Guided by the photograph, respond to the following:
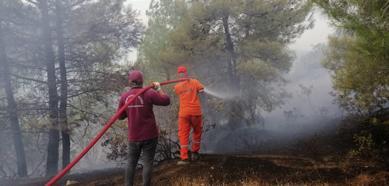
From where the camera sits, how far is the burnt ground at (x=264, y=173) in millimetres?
5770

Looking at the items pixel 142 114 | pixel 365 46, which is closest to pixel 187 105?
pixel 142 114

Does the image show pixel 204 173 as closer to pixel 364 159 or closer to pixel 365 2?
pixel 364 159

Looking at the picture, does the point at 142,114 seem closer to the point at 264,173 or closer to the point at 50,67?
the point at 264,173

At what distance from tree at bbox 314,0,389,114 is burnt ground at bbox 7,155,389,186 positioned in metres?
2.13

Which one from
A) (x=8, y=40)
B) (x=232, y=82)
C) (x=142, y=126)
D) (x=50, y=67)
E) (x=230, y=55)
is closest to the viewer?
(x=142, y=126)

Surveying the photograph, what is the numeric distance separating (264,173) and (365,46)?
2.93 metres

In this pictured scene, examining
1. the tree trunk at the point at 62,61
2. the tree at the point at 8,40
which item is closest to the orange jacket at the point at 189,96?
the tree trunk at the point at 62,61

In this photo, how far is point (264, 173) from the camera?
6559mm

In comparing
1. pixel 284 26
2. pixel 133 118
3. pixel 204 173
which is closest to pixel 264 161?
pixel 204 173

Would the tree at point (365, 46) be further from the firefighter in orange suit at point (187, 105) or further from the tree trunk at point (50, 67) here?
the tree trunk at point (50, 67)

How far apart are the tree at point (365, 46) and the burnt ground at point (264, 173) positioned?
2131 millimetres

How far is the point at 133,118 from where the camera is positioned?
5.29 metres

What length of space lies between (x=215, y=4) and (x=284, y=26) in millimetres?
3432

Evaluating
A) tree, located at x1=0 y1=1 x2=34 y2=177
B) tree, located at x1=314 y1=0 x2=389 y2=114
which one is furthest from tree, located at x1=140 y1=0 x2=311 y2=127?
tree, located at x1=314 y1=0 x2=389 y2=114
